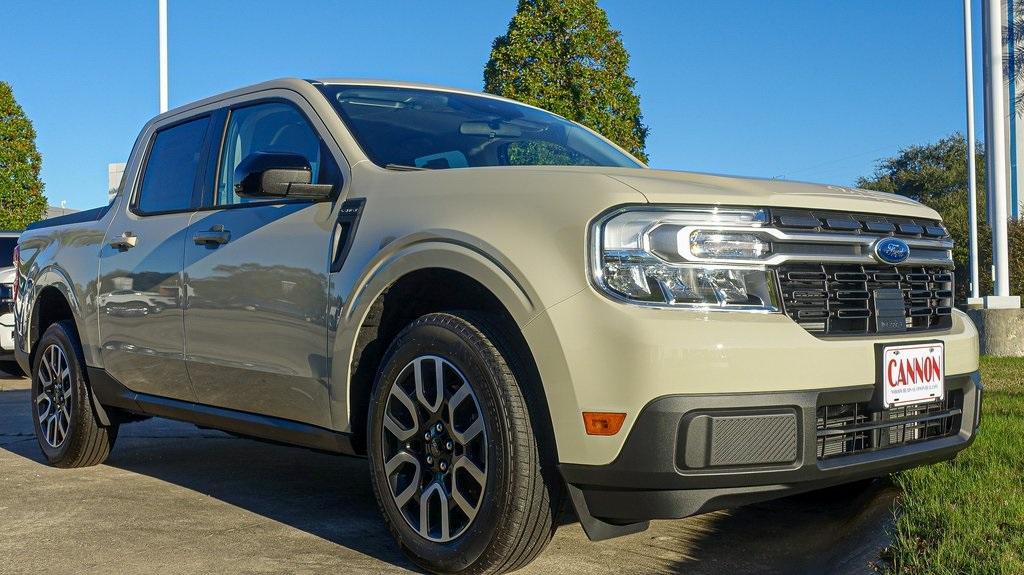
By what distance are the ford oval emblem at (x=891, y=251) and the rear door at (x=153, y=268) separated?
9.60ft

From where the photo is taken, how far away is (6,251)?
1146 cm

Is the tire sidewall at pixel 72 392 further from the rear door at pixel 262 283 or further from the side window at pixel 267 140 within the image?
the side window at pixel 267 140

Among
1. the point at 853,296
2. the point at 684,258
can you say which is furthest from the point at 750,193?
the point at 853,296

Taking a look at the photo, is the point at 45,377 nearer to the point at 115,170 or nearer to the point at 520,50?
the point at 115,170

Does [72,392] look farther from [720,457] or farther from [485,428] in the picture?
[720,457]

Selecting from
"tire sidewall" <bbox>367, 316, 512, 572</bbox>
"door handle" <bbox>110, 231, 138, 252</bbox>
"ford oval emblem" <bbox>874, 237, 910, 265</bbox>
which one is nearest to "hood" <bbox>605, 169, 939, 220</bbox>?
"ford oval emblem" <bbox>874, 237, 910, 265</bbox>

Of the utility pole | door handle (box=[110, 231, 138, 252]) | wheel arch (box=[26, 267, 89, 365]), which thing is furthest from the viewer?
the utility pole

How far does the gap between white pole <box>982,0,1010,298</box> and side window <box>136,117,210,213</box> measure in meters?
9.44

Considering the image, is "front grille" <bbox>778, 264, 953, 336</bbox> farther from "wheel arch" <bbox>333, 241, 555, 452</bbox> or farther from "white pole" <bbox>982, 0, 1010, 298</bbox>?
"white pole" <bbox>982, 0, 1010, 298</bbox>

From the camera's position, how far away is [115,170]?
14320mm

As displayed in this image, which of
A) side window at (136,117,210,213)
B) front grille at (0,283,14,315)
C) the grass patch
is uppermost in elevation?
side window at (136,117,210,213)

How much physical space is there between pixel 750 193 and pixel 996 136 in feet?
33.5

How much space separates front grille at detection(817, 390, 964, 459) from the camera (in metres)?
3.11

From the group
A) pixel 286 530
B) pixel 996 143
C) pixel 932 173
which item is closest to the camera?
pixel 286 530
